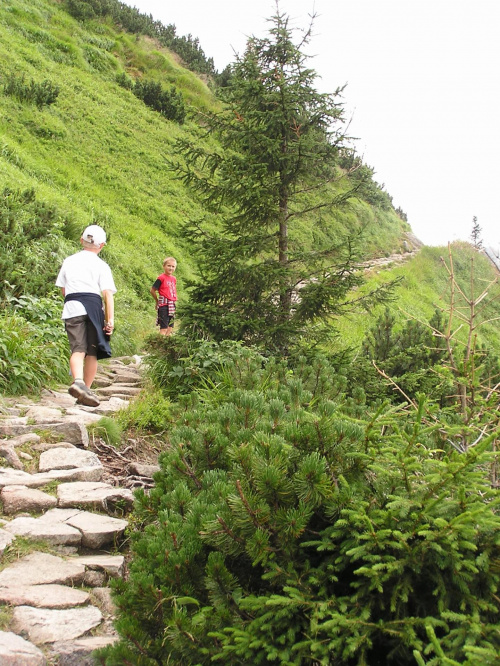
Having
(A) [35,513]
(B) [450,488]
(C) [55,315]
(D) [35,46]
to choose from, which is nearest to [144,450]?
(A) [35,513]

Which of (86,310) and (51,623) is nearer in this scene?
(51,623)

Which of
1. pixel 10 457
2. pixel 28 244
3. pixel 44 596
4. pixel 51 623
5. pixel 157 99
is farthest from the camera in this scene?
pixel 157 99

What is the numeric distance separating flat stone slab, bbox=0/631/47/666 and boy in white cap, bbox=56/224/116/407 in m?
3.46

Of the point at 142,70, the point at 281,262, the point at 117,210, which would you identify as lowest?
the point at 281,262

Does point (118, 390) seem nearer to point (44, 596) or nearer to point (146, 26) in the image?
point (44, 596)

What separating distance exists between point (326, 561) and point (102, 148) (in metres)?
19.6

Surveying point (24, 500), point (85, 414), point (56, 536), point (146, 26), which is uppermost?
point (146, 26)

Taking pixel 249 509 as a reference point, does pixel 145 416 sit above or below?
below

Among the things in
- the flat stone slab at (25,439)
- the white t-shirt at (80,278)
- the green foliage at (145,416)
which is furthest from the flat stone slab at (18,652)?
the white t-shirt at (80,278)

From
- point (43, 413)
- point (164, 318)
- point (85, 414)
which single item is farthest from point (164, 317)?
point (43, 413)

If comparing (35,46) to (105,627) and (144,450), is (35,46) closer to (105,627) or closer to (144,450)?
(144,450)

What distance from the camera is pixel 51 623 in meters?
2.35

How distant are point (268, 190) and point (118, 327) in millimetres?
3927

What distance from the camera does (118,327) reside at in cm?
945
